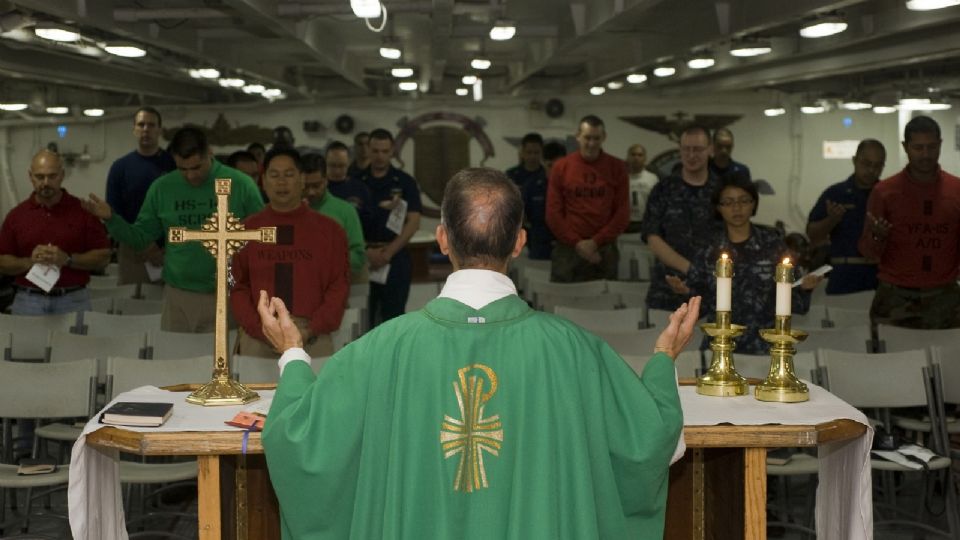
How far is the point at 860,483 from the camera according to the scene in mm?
4109

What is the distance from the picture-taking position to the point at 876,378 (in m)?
5.92

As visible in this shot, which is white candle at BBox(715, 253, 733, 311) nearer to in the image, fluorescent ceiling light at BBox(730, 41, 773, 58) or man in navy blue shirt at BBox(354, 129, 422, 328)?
man in navy blue shirt at BBox(354, 129, 422, 328)

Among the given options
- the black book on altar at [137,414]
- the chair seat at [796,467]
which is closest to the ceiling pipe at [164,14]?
the chair seat at [796,467]

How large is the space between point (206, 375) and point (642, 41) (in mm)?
9371

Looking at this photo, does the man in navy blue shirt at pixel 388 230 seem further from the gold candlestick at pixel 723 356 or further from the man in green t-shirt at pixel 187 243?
the gold candlestick at pixel 723 356

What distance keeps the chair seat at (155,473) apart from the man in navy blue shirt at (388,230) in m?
3.98

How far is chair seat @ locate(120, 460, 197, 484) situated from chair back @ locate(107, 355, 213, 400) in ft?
1.10

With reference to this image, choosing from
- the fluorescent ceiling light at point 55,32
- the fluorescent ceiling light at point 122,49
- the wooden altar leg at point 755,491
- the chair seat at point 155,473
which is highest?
the fluorescent ceiling light at point 122,49

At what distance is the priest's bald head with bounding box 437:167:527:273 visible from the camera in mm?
3180

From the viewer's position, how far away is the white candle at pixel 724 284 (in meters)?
4.40

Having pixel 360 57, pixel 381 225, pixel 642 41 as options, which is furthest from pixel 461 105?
pixel 381 225

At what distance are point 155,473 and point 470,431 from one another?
2640 mm

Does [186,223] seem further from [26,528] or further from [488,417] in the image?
[488,417]

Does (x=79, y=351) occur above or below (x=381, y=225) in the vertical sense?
below
